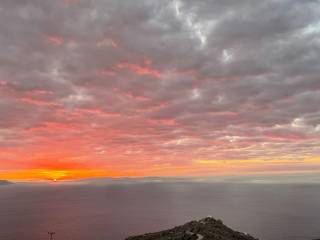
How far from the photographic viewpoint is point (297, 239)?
171375mm

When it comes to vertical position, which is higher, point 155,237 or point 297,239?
point 155,237

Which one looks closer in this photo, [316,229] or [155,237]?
[155,237]

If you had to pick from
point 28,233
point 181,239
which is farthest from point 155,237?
point 28,233

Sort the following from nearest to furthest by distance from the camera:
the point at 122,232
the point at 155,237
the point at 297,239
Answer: the point at 155,237 → the point at 297,239 → the point at 122,232

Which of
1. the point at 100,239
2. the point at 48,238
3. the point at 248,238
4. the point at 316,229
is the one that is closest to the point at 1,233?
the point at 48,238

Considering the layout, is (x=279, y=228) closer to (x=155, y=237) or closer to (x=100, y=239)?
(x=100, y=239)

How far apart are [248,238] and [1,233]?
157 meters

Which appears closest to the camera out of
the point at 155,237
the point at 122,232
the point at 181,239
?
the point at 181,239

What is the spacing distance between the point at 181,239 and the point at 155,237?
630 inches

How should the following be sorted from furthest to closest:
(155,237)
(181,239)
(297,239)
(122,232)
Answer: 1. (122,232)
2. (297,239)
3. (155,237)
4. (181,239)

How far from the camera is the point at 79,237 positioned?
177 metres

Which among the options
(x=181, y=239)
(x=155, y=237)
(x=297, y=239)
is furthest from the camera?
(x=297, y=239)

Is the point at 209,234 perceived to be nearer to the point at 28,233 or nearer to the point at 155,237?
the point at 155,237

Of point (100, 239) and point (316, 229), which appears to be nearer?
point (100, 239)
